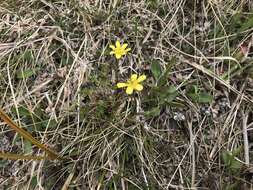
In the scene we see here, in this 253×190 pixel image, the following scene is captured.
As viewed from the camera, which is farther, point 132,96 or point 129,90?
point 132,96

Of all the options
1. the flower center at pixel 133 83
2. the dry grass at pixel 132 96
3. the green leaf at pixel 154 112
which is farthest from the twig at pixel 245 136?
the flower center at pixel 133 83

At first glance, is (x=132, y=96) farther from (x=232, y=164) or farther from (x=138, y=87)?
(x=232, y=164)

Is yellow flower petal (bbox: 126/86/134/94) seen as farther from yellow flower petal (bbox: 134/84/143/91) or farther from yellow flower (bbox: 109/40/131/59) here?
yellow flower (bbox: 109/40/131/59)

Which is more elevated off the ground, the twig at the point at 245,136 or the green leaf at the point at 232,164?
the twig at the point at 245,136

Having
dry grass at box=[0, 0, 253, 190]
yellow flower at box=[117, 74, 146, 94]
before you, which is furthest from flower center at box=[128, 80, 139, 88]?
dry grass at box=[0, 0, 253, 190]

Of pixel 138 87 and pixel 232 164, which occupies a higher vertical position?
pixel 138 87

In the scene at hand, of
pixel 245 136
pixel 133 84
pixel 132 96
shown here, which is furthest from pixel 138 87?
pixel 245 136

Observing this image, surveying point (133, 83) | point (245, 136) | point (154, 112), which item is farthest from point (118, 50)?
point (245, 136)

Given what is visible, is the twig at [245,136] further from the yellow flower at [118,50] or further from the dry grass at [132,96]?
the yellow flower at [118,50]
